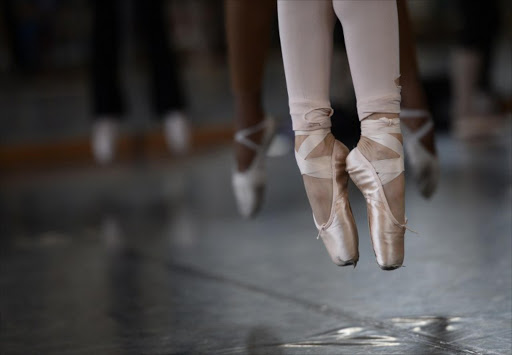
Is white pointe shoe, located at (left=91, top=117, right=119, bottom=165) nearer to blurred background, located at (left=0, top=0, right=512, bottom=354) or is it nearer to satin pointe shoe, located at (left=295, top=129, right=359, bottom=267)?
blurred background, located at (left=0, top=0, right=512, bottom=354)

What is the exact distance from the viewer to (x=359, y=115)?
3.78ft

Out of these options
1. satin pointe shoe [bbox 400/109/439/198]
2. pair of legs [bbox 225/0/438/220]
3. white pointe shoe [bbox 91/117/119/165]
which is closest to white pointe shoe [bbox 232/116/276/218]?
pair of legs [bbox 225/0/438/220]

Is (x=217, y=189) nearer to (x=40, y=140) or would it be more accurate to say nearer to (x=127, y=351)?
(x=127, y=351)

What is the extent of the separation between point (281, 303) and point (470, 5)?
2.68 m

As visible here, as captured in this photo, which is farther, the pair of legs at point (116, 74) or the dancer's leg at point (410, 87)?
the pair of legs at point (116, 74)

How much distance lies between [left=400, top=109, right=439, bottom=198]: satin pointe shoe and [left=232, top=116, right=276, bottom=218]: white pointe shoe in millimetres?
258

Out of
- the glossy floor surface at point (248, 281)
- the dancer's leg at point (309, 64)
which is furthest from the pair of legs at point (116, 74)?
the dancer's leg at point (309, 64)

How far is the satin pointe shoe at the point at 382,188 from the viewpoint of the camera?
110 centimetres

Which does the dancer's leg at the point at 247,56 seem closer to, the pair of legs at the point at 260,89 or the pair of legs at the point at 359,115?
the pair of legs at the point at 260,89

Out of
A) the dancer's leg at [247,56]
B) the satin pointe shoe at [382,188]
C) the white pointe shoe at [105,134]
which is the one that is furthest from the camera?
the white pointe shoe at [105,134]

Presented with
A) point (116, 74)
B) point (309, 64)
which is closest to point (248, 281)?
point (309, 64)

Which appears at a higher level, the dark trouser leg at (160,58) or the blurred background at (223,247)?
the dark trouser leg at (160,58)

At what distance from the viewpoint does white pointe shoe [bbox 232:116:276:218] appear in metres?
Result: 1.68

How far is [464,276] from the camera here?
1416 millimetres
